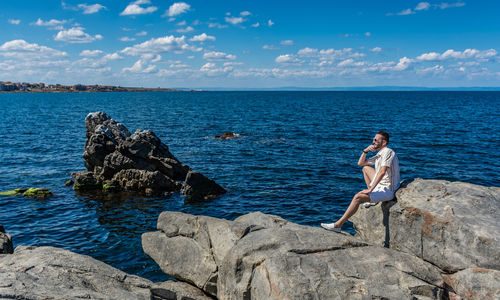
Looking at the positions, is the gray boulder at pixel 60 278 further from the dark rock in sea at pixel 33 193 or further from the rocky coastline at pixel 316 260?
the dark rock in sea at pixel 33 193

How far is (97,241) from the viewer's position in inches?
780

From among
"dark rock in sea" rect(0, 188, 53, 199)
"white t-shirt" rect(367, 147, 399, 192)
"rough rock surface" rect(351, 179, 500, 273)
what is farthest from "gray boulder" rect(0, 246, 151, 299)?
"dark rock in sea" rect(0, 188, 53, 199)

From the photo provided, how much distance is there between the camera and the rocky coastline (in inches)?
356

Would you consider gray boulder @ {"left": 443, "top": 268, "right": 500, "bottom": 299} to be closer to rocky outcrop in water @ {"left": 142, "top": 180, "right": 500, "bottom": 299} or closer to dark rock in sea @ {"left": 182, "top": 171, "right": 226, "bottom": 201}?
rocky outcrop in water @ {"left": 142, "top": 180, "right": 500, "bottom": 299}

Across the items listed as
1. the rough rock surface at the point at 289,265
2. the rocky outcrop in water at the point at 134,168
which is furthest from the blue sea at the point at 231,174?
the rough rock surface at the point at 289,265

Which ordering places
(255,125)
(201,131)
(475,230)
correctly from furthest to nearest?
(255,125)
(201,131)
(475,230)

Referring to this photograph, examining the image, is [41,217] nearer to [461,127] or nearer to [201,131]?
[201,131]

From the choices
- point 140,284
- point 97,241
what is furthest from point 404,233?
point 97,241

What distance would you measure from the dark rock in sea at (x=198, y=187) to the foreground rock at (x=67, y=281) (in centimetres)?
1476

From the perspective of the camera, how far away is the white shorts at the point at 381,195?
12211mm

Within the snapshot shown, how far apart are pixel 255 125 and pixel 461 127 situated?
37.7m

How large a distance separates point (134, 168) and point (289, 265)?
77.8 ft

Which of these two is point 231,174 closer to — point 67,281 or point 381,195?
point 381,195

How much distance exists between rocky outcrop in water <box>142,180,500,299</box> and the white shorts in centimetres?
33
